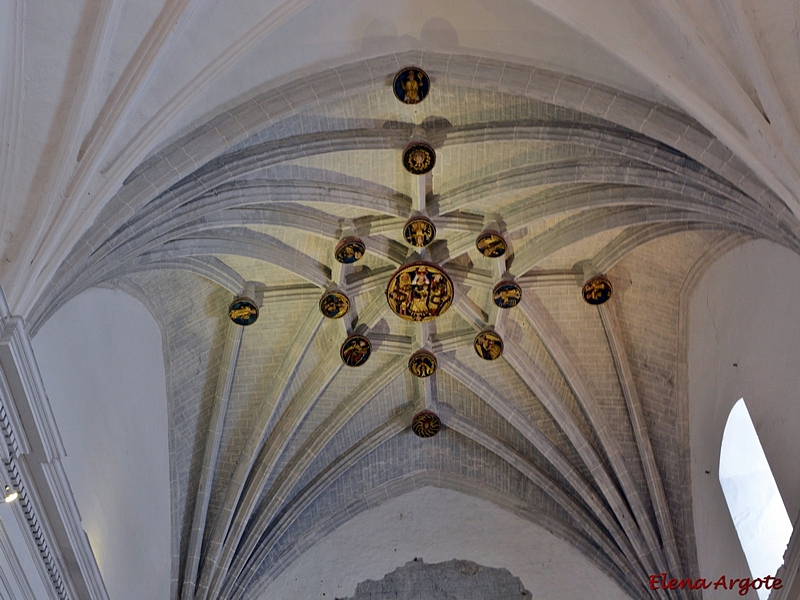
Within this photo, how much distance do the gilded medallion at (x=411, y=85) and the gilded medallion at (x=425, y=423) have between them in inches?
235

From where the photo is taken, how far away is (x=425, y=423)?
52.5ft

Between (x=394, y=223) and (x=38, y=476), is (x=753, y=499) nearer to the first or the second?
(x=394, y=223)

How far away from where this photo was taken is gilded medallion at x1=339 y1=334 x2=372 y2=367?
1489cm

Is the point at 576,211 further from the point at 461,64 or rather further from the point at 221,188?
the point at 221,188

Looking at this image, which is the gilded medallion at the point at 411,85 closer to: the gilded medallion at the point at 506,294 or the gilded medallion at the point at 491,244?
the gilded medallion at the point at 491,244

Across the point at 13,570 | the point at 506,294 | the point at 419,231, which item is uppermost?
the point at 419,231

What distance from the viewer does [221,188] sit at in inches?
485

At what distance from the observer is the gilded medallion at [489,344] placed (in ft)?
48.2

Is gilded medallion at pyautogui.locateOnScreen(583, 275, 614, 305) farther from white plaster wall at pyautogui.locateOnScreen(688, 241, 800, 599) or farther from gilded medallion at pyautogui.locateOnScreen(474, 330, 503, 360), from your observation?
gilded medallion at pyautogui.locateOnScreen(474, 330, 503, 360)

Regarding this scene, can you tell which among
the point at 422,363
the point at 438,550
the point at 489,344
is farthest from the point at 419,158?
the point at 438,550

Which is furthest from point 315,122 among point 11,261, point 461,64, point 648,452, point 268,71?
point 648,452

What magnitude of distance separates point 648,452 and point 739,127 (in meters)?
6.60

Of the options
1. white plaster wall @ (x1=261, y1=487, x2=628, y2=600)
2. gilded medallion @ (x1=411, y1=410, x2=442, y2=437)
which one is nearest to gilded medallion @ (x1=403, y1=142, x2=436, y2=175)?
gilded medallion @ (x1=411, y1=410, x2=442, y2=437)

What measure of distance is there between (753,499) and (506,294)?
174 inches
